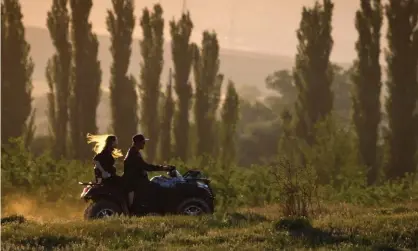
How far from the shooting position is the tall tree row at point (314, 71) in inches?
1646

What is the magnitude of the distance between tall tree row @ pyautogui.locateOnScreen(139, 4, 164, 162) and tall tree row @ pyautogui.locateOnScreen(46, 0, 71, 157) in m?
4.91

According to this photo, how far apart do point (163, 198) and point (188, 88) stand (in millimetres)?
30704

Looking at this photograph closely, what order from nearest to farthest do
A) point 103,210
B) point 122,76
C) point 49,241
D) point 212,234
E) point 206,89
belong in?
point 49,241
point 212,234
point 103,210
point 122,76
point 206,89

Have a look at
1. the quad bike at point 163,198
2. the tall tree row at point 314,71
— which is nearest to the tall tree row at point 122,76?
the tall tree row at point 314,71

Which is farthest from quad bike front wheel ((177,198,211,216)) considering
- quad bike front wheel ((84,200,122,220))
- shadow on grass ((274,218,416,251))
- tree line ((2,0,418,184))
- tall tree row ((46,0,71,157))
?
tall tree row ((46,0,71,157))

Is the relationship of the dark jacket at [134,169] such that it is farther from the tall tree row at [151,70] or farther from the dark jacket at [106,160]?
the tall tree row at [151,70]

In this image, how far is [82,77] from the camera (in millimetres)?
39594

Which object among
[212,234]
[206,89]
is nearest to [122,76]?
[206,89]

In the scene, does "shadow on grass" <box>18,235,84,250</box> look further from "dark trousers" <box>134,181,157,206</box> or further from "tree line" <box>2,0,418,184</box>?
"tree line" <box>2,0,418,184</box>

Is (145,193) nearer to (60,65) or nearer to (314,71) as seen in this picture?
(60,65)

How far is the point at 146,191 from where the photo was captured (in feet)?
45.1

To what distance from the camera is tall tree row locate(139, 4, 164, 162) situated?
1665 inches

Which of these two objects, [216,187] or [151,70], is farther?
[151,70]

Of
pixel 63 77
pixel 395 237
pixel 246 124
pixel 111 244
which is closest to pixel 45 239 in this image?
pixel 111 244
